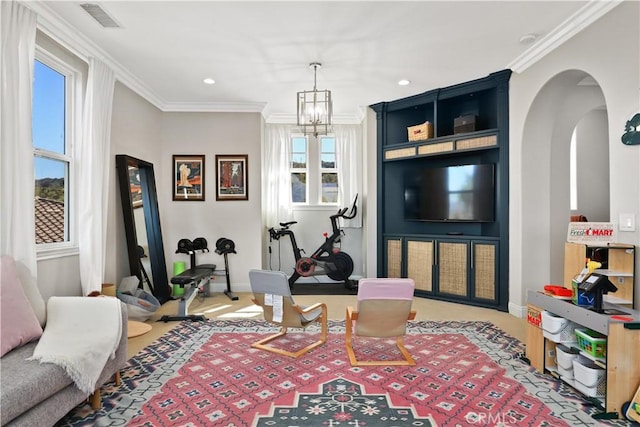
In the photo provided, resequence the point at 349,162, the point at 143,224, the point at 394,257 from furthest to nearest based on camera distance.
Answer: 1. the point at 349,162
2. the point at 394,257
3. the point at 143,224

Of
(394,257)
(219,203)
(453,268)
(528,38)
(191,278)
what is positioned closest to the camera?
(528,38)

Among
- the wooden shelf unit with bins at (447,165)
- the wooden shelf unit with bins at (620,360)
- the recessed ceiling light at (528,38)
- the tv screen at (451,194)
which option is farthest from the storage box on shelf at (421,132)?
the wooden shelf unit with bins at (620,360)

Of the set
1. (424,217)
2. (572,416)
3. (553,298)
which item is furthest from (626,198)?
(424,217)

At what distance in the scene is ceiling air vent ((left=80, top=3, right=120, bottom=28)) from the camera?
3.08 m

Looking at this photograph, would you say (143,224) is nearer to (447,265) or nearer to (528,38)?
(447,265)

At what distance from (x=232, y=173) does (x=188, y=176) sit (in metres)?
0.71

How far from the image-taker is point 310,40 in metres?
3.72

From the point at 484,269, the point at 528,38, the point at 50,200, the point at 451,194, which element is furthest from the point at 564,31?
the point at 50,200

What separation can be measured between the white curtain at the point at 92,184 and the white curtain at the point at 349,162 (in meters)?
3.86

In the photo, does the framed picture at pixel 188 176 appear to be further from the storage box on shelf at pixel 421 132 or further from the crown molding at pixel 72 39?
the storage box on shelf at pixel 421 132

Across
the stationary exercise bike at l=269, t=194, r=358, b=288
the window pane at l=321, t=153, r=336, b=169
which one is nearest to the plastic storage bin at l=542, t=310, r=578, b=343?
the stationary exercise bike at l=269, t=194, r=358, b=288

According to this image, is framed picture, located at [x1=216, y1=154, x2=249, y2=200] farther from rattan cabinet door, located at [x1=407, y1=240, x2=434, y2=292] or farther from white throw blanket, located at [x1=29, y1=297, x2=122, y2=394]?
white throw blanket, located at [x1=29, y1=297, x2=122, y2=394]

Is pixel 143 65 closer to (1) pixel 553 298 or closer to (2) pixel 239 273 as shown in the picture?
(2) pixel 239 273

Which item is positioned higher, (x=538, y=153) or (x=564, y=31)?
(x=564, y=31)
